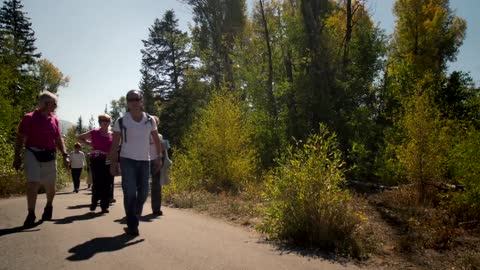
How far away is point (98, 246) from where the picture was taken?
459 centimetres

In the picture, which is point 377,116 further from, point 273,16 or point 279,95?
point 273,16

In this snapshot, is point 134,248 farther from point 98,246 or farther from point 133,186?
point 133,186

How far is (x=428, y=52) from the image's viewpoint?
28766mm

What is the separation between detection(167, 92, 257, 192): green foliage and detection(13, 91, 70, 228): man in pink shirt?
7350 millimetres

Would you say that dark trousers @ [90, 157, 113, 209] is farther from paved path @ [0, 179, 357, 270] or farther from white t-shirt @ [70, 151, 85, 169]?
white t-shirt @ [70, 151, 85, 169]

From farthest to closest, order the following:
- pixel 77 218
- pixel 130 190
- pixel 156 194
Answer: pixel 156 194
pixel 77 218
pixel 130 190

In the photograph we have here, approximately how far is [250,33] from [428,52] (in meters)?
13.0

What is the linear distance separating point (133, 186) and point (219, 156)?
351 inches

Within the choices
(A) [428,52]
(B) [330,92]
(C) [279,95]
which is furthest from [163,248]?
(A) [428,52]

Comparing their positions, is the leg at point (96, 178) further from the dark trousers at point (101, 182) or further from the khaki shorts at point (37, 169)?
the khaki shorts at point (37, 169)

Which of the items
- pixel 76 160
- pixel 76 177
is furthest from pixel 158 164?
pixel 76 160

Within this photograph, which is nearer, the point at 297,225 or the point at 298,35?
the point at 297,225

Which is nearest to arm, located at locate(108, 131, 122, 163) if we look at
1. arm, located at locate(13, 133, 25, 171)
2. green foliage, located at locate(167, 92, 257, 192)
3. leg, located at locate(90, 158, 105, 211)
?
arm, located at locate(13, 133, 25, 171)

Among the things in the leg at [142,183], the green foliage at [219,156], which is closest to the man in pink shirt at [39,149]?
the leg at [142,183]
